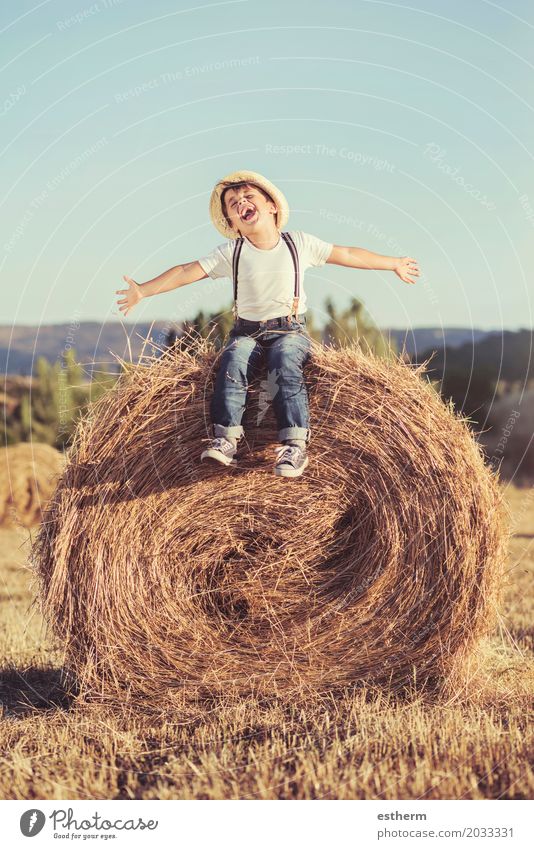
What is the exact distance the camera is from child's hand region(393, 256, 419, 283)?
535 centimetres

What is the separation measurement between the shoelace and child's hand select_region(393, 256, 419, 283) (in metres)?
1.31

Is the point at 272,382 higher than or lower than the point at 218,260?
lower

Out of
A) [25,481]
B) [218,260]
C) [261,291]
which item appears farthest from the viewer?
[25,481]

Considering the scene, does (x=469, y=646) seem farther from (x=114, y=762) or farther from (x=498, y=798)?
(x=114, y=762)

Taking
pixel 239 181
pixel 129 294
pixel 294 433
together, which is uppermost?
pixel 239 181

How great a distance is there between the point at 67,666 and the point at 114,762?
939 millimetres

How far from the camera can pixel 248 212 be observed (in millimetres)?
5184

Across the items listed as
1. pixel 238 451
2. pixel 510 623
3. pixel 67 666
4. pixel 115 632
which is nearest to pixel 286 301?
pixel 238 451

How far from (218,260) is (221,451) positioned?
3.97ft

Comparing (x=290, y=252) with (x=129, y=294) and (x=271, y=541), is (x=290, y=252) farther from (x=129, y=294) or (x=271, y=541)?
(x=271, y=541)

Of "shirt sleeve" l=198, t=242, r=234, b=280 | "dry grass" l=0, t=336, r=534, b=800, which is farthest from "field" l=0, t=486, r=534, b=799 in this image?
"shirt sleeve" l=198, t=242, r=234, b=280

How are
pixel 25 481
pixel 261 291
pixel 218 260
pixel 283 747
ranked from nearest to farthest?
pixel 283 747, pixel 261 291, pixel 218 260, pixel 25 481

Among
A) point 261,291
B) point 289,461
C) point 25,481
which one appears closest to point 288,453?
point 289,461

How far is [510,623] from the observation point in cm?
719
